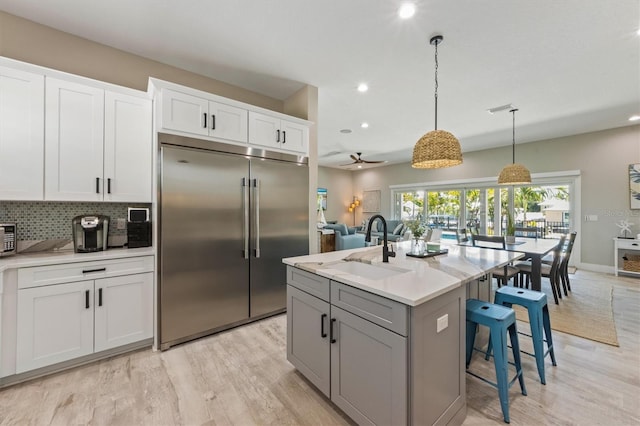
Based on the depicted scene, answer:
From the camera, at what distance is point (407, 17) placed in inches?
85.7

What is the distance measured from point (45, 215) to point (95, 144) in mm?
804

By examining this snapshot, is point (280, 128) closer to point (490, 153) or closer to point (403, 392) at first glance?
point (403, 392)

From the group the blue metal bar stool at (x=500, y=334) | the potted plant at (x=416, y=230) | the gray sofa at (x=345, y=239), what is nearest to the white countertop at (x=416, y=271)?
the potted plant at (x=416, y=230)

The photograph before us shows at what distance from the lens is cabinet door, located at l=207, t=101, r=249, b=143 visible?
8.59 feet

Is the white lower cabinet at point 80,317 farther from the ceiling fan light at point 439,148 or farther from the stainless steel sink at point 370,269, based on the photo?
the ceiling fan light at point 439,148

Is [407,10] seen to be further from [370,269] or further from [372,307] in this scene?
[372,307]

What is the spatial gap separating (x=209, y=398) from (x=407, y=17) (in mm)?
3294

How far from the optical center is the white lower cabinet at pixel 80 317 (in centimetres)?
192

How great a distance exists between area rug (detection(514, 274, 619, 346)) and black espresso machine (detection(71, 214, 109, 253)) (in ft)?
14.8

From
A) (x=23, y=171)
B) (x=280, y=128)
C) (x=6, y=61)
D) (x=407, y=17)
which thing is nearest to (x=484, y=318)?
(x=407, y=17)

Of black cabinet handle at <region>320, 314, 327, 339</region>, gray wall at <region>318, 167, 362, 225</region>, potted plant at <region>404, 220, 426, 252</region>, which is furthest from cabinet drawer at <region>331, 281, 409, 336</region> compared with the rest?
gray wall at <region>318, 167, 362, 225</region>

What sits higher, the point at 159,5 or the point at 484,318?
the point at 159,5

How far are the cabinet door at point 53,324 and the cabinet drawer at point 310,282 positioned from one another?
1.68 m

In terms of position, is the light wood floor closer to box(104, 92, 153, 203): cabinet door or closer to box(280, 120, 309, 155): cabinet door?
box(104, 92, 153, 203): cabinet door
